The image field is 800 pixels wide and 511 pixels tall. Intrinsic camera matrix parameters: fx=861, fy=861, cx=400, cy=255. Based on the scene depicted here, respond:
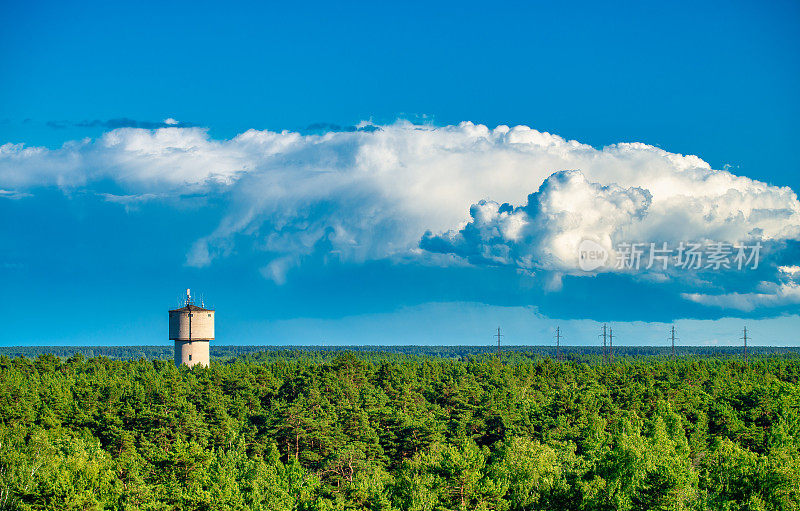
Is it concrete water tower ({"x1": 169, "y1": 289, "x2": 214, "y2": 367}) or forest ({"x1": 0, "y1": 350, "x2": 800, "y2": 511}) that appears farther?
concrete water tower ({"x1": 169, "y1": 289, "x2": 214, "y2": 367})

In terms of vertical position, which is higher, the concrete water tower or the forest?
the concrete water tower

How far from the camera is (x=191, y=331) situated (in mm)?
118125

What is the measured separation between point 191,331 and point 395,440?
48.7 metres

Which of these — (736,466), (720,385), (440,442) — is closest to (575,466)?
(736,466)

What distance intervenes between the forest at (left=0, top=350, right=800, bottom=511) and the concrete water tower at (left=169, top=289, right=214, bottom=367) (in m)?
5.70

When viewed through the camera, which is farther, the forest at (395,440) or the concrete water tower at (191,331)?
the concrete water tower at (191,331)

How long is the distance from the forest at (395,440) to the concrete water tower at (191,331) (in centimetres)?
570

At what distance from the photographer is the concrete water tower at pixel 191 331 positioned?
118 meters

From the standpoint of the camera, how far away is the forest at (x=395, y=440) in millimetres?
48719

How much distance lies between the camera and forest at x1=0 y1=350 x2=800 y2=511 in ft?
160

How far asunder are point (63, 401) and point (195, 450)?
3464 centimetres

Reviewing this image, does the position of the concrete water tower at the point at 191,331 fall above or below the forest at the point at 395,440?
above

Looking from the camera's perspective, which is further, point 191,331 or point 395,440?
point 191,331

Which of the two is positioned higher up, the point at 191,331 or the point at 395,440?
the point at 191,331
